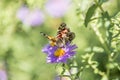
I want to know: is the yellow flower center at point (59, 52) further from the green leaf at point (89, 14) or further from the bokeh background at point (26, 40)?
the bokeh background at point (26, 40)

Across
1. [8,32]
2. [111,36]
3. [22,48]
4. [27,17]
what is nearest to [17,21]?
[8,32]

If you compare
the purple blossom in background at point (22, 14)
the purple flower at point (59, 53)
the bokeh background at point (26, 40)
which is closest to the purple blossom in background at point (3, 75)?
the bokeh background at point (26, 40)

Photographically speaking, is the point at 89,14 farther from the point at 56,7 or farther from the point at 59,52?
the point at 56,7

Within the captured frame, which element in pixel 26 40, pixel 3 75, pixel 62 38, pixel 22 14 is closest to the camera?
→ pixel 62 38

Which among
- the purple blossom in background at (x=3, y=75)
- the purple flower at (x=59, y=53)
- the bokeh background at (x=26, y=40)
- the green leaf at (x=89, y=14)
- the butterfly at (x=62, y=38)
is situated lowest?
the purple flower at (x=59, y=53)

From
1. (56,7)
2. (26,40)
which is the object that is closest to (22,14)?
(26,40)

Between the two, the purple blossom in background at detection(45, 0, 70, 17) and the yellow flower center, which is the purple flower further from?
the purple blossom in background at detection(45, 0, 70, 17)

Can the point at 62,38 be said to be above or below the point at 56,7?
below

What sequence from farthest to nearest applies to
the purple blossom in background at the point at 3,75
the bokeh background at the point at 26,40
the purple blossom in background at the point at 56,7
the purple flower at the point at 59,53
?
the purple blossom in background at the point at 56,7 → the purple blossom in background at the point at 3,75 → the bokeh background at the point at 26,40 → the purple flower at the point at 59,53

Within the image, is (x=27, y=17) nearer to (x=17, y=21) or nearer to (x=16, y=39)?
(x=17, y=21)
